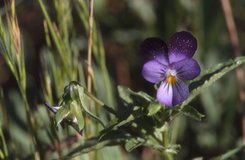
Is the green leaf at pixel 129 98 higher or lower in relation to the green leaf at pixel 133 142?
higher

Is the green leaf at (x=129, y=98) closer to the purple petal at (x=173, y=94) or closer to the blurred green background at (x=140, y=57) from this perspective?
the purple petal at (x=173, y=94)

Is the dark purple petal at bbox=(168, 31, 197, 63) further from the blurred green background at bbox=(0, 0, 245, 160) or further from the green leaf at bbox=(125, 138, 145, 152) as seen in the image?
the blurred green background at bbox=(0, 0, 245, 160)

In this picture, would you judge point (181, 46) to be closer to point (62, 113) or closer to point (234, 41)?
point (62, 113)

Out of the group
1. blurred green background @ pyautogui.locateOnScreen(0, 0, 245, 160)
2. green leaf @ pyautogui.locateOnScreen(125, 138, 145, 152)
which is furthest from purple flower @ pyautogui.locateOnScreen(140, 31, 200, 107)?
blurred green background @ pyautogui.locateOnScreen(0, 0, 245, 160)

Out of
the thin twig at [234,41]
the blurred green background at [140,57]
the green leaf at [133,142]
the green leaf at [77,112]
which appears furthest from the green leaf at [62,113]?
the thin twig at [234,41]

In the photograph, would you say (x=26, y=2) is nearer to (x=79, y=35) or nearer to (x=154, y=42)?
(x=79, y=35)

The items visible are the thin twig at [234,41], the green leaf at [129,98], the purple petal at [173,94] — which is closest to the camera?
the purple petal at [173,94]

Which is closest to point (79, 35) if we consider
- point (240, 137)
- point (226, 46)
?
point (226, 46)
